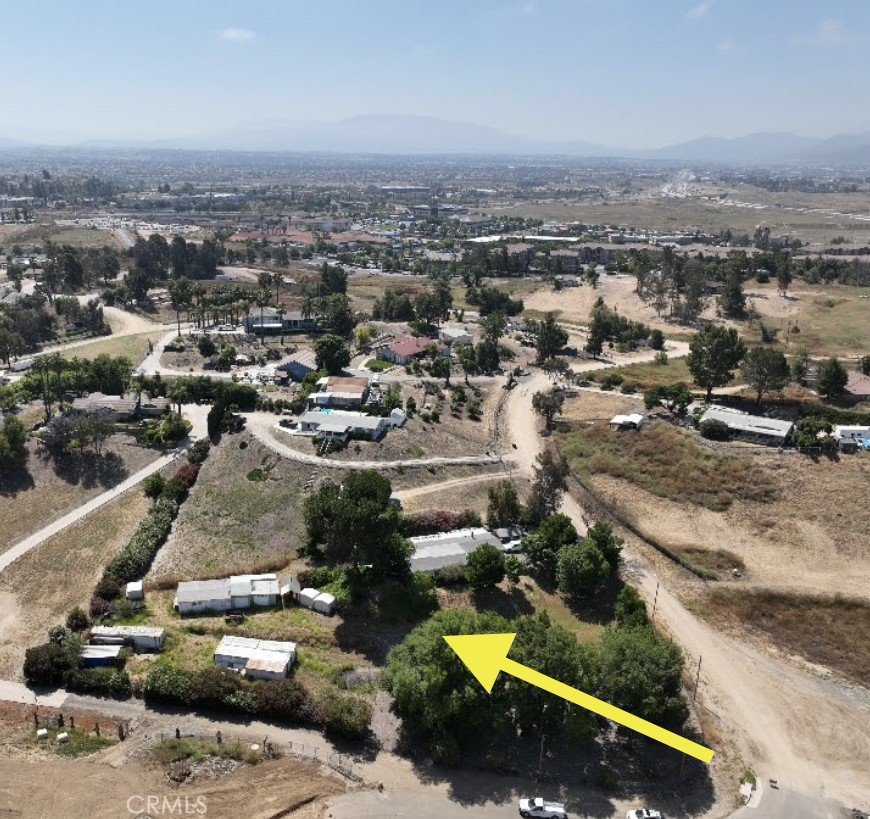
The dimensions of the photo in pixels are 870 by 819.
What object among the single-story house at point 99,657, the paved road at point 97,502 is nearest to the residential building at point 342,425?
the paved road at point 97,502

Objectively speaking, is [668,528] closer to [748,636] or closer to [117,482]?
[748,636]

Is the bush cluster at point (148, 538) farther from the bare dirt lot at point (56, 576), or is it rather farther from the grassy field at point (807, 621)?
the grassy field at point (807, 621)

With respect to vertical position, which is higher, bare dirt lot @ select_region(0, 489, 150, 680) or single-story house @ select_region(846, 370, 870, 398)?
single-story house @ select_region(846, 370, 870, 398)

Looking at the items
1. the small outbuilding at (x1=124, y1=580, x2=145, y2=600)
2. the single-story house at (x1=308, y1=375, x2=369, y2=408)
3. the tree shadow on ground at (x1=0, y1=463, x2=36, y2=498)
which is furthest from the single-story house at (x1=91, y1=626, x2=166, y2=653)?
the single-story house at (x1=308, y1=375, x2=369, y2=408)

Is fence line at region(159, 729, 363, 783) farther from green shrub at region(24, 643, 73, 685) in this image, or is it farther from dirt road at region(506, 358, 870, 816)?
dirt road at region(506, 358, 870, 816)

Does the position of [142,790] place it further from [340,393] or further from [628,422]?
[628,422]
